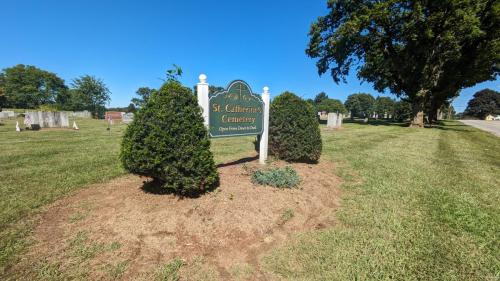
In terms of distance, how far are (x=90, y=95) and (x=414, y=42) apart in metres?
68.3

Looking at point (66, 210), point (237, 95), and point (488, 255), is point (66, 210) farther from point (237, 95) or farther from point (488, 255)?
point (488, 255)

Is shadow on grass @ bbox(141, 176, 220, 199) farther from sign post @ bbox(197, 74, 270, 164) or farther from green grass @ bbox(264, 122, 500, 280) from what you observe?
green grass @ bbox(264, 122, 500, 280)

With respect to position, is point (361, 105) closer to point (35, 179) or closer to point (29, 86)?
point (35, 179)

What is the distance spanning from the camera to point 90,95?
5872 centimetres

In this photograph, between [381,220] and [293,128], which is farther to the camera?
[293,128]

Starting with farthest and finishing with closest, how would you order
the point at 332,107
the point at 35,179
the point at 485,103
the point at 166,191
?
the point at 485,103 → the point at 332,107 → the point at 35,179 → the point at 166,191

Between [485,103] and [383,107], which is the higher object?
[485,103]

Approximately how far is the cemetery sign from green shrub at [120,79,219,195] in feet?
3.08

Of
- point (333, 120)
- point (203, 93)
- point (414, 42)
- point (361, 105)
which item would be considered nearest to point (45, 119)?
point (203, 93)

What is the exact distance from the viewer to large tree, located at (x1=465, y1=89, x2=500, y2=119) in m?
89.4

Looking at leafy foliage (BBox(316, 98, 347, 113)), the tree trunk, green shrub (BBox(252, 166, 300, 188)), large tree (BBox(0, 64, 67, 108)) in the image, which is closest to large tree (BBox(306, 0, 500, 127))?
the tree trunk

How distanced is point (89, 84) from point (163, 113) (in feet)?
226

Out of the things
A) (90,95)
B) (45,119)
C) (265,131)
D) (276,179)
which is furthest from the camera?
(90,95)

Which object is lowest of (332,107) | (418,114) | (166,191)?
(166,191)
